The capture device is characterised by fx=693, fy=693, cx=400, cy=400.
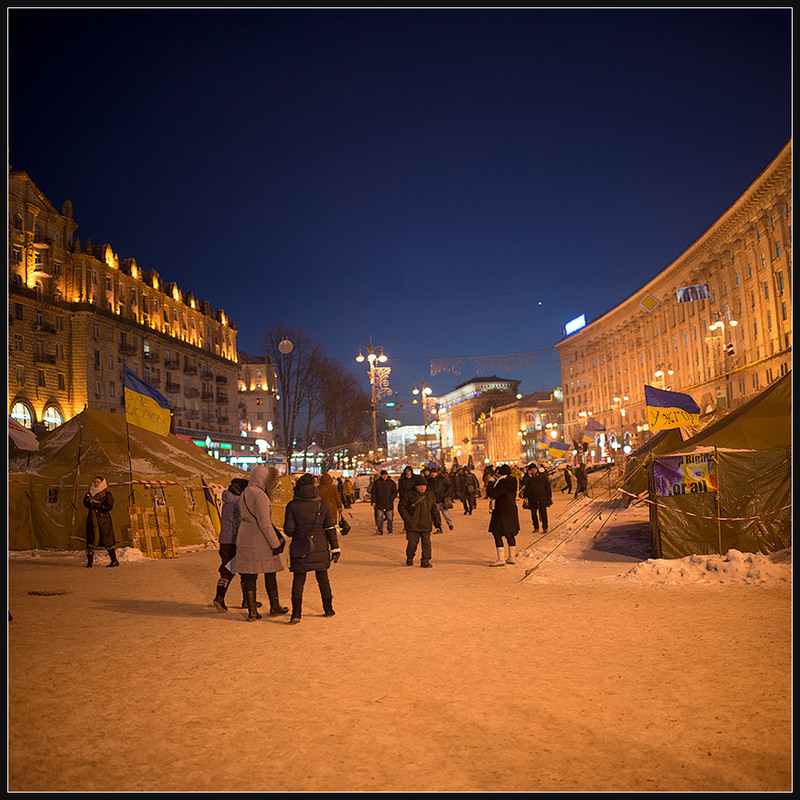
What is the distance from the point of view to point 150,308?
57062 mm

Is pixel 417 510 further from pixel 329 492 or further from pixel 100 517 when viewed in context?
pixel 100 517

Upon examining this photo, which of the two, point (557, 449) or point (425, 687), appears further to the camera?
Result: point (557, 449)

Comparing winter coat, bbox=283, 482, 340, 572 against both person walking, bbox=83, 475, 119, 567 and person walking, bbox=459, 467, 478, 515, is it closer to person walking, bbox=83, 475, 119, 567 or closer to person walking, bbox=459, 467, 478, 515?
person walking, bbox=83, 475, 119, 567

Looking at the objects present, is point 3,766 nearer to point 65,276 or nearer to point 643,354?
point 65,276

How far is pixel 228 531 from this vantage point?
9.27 metres

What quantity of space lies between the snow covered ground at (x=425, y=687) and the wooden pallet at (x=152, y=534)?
5.07 m

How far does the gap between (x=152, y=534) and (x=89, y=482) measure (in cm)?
225

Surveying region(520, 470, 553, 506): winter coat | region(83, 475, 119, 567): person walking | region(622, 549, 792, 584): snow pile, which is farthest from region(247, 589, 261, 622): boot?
region(520, 470, 553, 506): winter coat

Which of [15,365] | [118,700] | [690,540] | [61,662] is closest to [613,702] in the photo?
[118,700]

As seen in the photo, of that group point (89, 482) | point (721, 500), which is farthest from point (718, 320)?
point (89, 482)

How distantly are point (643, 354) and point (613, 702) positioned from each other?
79010mm

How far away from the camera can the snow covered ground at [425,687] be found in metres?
4.03

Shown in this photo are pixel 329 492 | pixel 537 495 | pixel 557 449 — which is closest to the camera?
pixel 329 492

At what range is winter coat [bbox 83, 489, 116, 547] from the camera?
A: 543 inches
